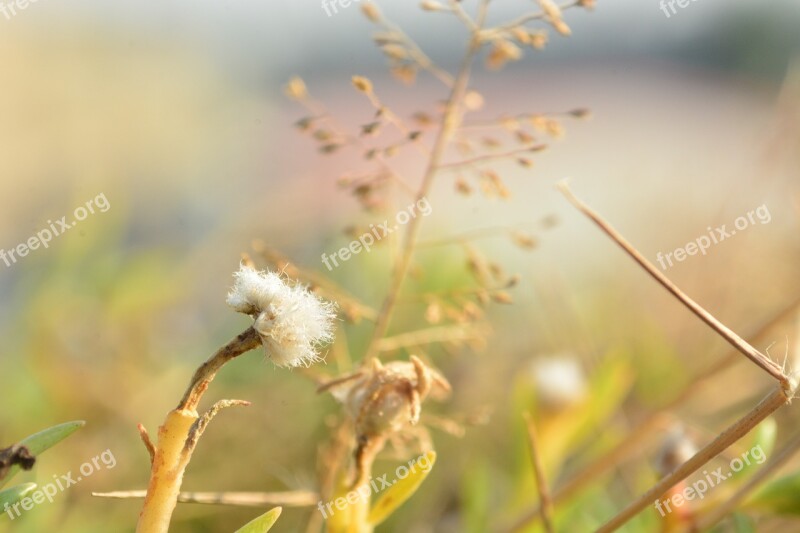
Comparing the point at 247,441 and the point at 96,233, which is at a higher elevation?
the point at 96,233

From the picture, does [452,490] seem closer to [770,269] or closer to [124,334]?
[124,334]

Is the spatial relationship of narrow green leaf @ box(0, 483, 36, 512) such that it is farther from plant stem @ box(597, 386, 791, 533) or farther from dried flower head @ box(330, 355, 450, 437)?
plant stem @ box(597, 386, 791, 533)

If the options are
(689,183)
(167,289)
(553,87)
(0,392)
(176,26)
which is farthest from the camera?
(553,87)

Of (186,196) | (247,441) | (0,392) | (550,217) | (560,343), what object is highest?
(550,217)

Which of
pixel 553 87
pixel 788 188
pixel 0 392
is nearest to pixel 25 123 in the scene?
pixel 0 392

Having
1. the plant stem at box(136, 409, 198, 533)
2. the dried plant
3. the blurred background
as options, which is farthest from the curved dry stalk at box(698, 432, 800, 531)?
the plant stem at box(136, 409, 198, 533)

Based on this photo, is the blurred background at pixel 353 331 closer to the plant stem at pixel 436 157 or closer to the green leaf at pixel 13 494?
the plant stem at pixel 436 157
